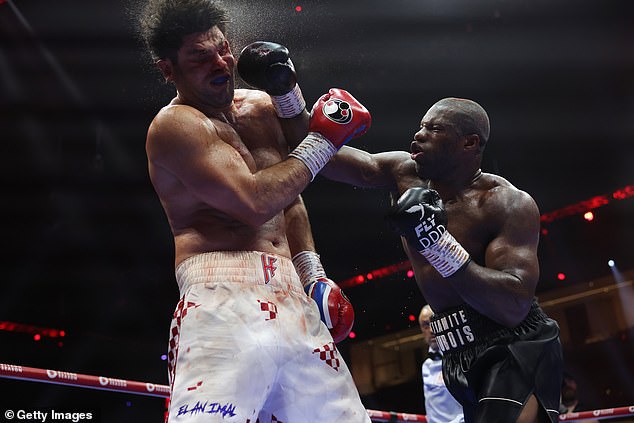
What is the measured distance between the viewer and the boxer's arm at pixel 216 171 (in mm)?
1570

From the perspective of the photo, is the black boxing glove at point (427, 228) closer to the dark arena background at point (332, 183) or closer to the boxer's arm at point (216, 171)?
the boxer's arm at point (216, 171)

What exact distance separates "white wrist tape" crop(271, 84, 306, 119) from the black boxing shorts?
977mm

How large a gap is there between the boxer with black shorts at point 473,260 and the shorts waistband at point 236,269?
0.65 m

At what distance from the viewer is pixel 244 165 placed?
5.33ft

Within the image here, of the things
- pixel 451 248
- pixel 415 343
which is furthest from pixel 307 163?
pixel 415 343

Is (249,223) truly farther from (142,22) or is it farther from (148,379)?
(148,379)

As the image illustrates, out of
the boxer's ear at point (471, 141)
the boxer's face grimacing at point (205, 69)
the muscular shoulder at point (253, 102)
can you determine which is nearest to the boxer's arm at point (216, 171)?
the boxer's face grimacing at point (205, 69)

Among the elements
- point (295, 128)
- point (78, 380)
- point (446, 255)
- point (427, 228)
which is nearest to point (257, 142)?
point (295, 128)

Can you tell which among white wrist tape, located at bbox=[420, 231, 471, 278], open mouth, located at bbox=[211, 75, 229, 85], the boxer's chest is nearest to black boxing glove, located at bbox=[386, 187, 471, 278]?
white wrist tape, located at bbox=[420, 231, 471, 278]

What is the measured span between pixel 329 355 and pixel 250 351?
20cm

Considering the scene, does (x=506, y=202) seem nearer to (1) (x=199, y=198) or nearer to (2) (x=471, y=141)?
(2) (x=471, y=141)

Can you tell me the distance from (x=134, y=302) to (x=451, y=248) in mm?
7195

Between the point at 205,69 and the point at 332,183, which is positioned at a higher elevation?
the point at 332,183

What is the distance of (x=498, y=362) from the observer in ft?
7.68
